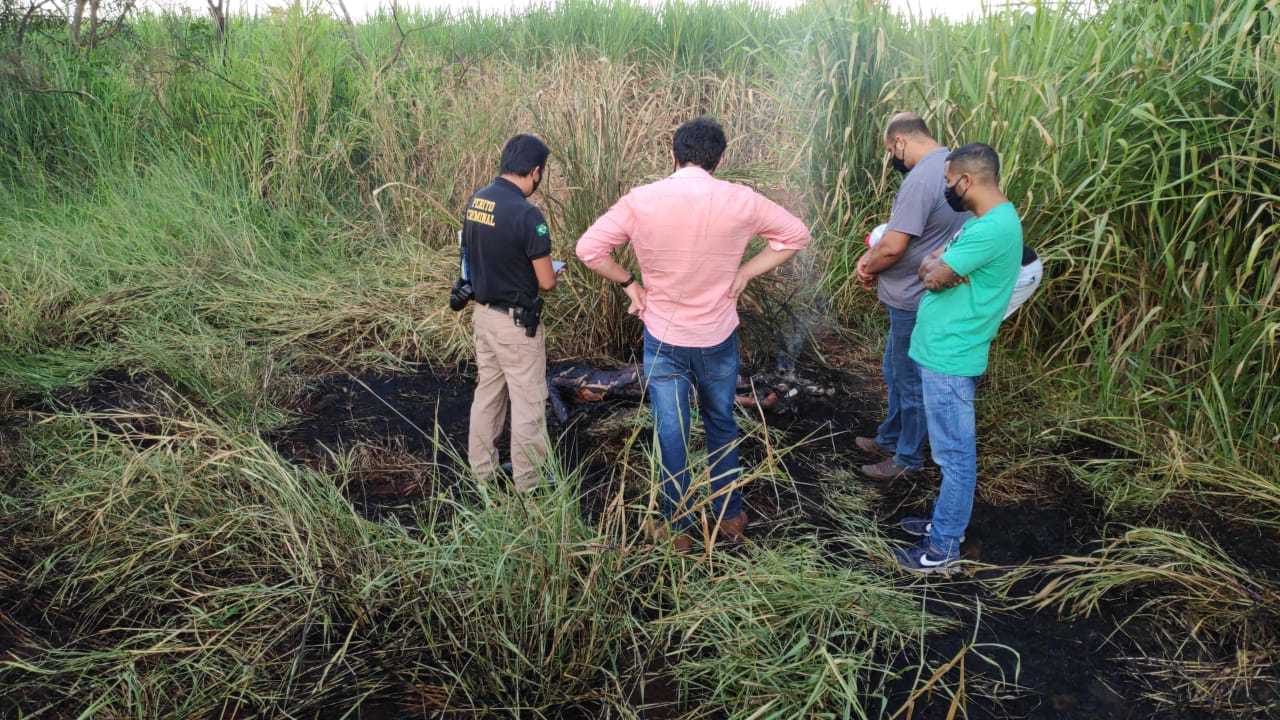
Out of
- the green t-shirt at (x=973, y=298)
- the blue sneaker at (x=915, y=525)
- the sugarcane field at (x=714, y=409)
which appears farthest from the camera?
the blue sneaker at (x=915, y=525)

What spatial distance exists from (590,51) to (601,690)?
742 centimetres

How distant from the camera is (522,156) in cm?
329

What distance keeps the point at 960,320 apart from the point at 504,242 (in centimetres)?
172

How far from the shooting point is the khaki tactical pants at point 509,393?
3455 mm

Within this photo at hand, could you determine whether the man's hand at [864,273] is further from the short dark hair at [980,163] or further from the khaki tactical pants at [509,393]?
the khaki tactical pants at [509,393]

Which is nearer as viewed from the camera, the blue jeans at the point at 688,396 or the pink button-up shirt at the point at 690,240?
the pink button-up shirt at the point at 690,240

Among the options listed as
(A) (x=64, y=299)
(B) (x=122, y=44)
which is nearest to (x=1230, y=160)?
(A) (x=64, y=299)

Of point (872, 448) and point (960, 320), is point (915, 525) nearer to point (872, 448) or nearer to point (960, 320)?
point (872, 448)

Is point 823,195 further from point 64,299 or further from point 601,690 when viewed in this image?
point 64,299

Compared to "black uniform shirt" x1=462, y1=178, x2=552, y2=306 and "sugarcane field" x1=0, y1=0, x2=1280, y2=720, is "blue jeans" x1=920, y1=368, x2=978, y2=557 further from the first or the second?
"black uniform shirt" x1=462, y1=178, x2=552, y2=306

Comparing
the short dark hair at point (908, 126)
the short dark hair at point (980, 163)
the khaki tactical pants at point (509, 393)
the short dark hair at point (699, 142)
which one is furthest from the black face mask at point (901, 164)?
the khaki tactical pants at point (509, 393)

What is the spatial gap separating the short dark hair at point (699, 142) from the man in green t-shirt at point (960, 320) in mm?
826

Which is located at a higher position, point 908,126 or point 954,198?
point 908,126

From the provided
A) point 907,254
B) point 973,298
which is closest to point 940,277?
point 973,298
